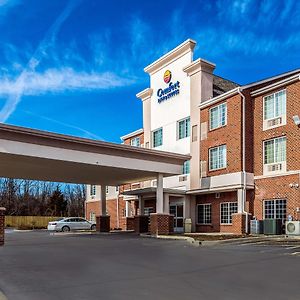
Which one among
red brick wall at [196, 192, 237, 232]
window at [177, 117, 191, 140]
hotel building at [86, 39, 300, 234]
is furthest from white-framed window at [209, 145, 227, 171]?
window at [177, 117, 191, 140]

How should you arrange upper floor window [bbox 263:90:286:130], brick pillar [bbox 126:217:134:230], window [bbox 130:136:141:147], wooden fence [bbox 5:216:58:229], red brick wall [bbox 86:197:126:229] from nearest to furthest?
upper floor window [bbox 263:90:286:130] < brick pillar [bbox 126:217:134:230] < window [bbox 130:136:141:147] < red brick wall [bbox 86:197:126:229] < wooden fence [bbox 5:216:58:229]

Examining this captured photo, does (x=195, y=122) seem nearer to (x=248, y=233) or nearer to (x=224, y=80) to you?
(x=224, y=80)

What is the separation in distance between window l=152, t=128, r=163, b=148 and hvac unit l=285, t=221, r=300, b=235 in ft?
48.3

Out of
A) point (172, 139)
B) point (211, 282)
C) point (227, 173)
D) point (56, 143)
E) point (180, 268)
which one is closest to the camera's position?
point (211, 282)

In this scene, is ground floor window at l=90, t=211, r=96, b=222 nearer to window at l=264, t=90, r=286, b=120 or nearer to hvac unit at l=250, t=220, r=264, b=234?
hvac unit at l=250, t=220, r=264, b=234

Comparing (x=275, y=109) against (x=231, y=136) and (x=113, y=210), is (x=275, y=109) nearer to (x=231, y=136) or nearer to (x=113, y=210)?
(x=231, y=136)

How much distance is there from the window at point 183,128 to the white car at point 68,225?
14.0 meters

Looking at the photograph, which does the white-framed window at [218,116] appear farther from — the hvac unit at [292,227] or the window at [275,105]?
the hvac unit at [292,227]

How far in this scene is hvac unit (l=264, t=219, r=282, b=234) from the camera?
80.7ft

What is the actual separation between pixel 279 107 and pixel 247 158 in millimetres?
3728

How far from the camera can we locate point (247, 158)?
27562mm

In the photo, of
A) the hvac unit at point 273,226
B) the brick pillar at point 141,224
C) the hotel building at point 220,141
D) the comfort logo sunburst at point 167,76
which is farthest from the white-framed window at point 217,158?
the comfort logo sunburst at point 167,76

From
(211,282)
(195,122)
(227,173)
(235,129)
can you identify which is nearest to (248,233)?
(227,173)

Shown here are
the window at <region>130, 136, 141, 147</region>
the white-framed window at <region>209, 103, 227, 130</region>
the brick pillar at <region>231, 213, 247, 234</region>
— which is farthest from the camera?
the window at <region>130, 136, 141, 147</region>
